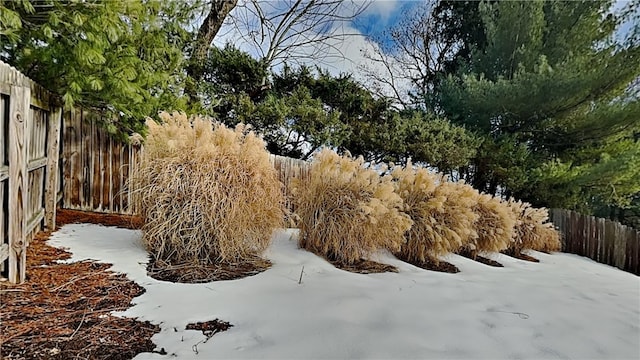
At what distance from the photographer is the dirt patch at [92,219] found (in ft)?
13.4

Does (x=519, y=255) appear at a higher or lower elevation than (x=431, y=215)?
lower

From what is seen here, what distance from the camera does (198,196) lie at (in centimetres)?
298

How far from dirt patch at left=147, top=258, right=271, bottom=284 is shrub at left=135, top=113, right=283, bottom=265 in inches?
3.3

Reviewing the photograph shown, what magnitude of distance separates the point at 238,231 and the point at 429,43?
10.6 meters

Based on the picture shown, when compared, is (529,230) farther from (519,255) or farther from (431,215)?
(431,215)

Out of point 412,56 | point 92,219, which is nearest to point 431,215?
point 92,219

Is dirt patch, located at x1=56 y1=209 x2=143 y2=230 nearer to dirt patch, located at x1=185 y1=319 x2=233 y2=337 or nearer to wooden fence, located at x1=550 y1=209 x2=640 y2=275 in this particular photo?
dirt patch, located at x1=185 y1=319 x2=233 y2=337

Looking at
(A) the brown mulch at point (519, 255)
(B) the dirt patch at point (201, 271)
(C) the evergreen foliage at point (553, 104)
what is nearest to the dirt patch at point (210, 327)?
(B) the dirt patch at point (201, 271)

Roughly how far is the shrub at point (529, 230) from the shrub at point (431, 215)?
1762 mm

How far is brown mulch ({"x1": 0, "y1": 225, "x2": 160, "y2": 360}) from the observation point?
5.15 ft

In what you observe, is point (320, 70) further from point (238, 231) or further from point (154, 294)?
point (154, 294)

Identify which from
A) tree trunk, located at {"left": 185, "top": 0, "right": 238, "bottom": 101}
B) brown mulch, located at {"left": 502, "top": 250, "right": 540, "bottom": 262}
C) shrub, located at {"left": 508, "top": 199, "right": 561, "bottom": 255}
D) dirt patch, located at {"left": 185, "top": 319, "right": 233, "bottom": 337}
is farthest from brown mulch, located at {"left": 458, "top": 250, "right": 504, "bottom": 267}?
tree trunk, located at {"left": 185, "top": 0, "right": 238, "bottom": 101}

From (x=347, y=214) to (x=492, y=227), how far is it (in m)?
2.20

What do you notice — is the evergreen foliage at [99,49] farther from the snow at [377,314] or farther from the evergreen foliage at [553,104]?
the evergreen foliage at [553,104]
